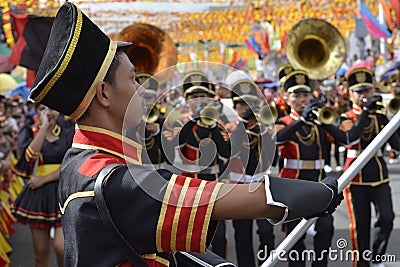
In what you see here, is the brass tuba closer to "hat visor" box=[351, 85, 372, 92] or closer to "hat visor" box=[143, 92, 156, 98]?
"hat visor" box=[351, 85, 372, 92]

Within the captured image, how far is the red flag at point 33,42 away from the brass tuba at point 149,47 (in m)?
2.73

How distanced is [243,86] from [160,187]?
0.71 m

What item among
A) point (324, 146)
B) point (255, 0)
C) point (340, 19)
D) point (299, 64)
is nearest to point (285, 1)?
point (255, 0)

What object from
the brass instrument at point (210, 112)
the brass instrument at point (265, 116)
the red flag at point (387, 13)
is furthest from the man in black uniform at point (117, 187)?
the red flag at point (387, 13)

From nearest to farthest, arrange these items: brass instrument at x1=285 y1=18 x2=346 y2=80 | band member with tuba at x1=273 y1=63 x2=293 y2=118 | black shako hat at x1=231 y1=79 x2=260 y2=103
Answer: black shako hat at x1=231 y1=79 x2=260 y2=103 < band member with tuba at x1=273 y1=63 x2=293 y2=118 < brass instrument at x1=285 y1=18 x2=346 y2=80

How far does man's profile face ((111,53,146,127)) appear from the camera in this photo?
192cm

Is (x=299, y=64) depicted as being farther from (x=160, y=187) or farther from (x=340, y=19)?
(x=340, y=19)

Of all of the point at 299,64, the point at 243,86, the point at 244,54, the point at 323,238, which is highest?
the point at 244,54

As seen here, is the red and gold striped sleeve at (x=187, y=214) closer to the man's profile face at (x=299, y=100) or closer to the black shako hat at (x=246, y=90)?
the black shako hat at (x=246, y=90)

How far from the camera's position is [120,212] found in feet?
5.57

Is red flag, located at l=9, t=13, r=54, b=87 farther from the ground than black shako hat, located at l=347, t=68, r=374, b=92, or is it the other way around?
red flag, located at l=9, t=13, r=54, b=87

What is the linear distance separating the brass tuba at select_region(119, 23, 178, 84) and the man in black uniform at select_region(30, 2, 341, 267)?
727 centimetres

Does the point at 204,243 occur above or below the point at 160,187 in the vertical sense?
below

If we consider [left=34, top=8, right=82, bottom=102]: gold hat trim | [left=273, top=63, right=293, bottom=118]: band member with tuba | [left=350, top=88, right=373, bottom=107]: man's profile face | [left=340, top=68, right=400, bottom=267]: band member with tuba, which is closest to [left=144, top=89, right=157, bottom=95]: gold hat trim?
[left=34, top=8, right=82, bottom=102]: gold hat trim
